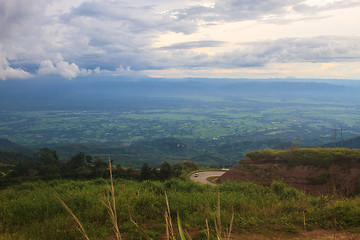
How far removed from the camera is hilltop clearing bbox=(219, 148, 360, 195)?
1948 centimetres

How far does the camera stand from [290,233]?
7.45 metres

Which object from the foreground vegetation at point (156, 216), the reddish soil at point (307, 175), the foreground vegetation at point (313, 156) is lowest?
the reddish soil at point (307, 175)

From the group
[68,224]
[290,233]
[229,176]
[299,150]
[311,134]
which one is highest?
[68,224]

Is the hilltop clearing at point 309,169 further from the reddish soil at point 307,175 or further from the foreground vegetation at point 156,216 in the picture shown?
the foreground vegetation at point 156,216

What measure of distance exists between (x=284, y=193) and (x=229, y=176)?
45.2 ft

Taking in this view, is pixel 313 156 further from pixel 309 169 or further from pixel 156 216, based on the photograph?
pixel 156 216

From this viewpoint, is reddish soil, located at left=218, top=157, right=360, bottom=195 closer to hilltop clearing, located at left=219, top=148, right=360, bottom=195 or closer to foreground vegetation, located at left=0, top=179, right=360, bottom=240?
hilltop clearing, located at left=219, top=148, right=360, bottom=195

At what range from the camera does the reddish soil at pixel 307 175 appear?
1902 cm

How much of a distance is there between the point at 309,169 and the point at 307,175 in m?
0.69

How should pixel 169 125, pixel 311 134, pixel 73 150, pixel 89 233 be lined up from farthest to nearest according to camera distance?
pixel 169 125 < pixel 311 134 < pixel 73 150 < pixel 89 233

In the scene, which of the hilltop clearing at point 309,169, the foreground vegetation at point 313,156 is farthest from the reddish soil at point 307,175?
the foreground vegetation at point 313,156

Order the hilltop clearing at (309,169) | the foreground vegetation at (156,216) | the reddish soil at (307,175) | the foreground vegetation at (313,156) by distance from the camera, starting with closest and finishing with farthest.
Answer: the foreground vegetation at (156,216)
the reddish soil at (307,175)
the hilltop clearing at (309,169)
the foreground vegetation at (313,156)

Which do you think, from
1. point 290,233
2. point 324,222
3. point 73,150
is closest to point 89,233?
point 290,233

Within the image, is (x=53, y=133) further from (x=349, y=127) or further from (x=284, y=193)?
(x=349, y=127)
